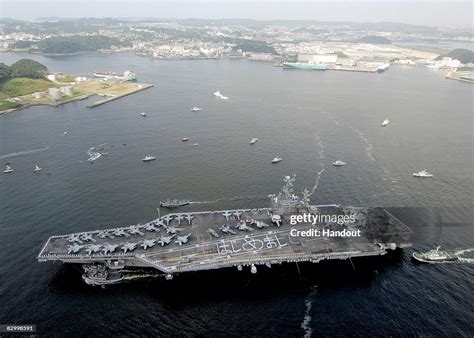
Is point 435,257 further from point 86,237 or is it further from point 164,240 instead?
point 86,237

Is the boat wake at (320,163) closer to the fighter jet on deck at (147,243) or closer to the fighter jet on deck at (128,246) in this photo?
the fighter jet on deck at (147,243)

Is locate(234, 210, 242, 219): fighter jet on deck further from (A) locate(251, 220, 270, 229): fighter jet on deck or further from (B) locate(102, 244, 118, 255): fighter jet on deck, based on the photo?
(B) locate(102, 244, 118, 255): fighter jet on deck

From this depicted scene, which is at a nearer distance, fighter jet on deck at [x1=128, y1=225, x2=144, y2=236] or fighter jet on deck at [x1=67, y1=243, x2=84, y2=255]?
fighter jet on deck at [x1=67, y1=243, x2=84, y2=255]

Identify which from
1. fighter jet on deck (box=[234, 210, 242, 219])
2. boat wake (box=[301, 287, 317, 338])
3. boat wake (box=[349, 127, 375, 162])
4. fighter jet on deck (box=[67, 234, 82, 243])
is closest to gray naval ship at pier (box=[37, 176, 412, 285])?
fighter jet on deck (box=[67, 234, 82, 243])

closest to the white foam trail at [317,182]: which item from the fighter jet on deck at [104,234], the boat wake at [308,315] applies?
the boat wake at [308,315]

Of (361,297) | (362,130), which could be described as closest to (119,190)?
(361,297)

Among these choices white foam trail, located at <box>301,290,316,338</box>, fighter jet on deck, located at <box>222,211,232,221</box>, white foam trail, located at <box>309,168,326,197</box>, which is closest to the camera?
white foam trail, located at <box>301,290,316,338</box>
